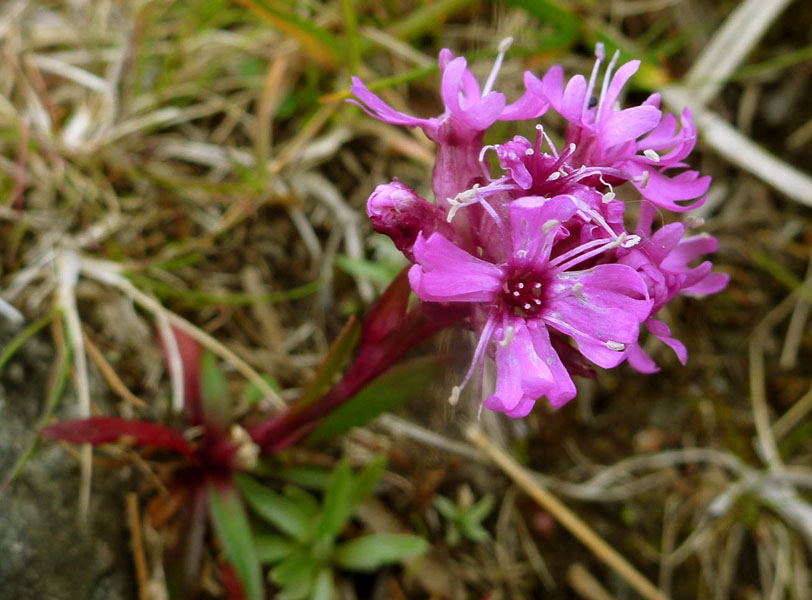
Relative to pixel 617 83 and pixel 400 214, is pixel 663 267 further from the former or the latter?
pixel 400 214

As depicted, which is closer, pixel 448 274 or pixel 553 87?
pixel 448 274

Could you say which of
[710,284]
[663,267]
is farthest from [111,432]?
[710,284]

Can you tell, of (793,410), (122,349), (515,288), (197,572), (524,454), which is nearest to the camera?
(515,288)

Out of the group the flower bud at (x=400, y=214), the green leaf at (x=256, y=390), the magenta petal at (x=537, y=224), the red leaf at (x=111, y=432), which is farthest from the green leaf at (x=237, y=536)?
the magenta petal at (x=537, y=224)

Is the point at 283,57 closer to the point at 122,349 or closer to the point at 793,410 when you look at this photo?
the point at 122,349

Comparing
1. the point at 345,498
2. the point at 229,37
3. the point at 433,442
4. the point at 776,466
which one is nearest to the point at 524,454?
the point at 433,442

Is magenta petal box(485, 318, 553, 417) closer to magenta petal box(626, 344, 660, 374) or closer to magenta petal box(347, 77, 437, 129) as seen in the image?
magenta petal box(626, 344, 660, 374)
